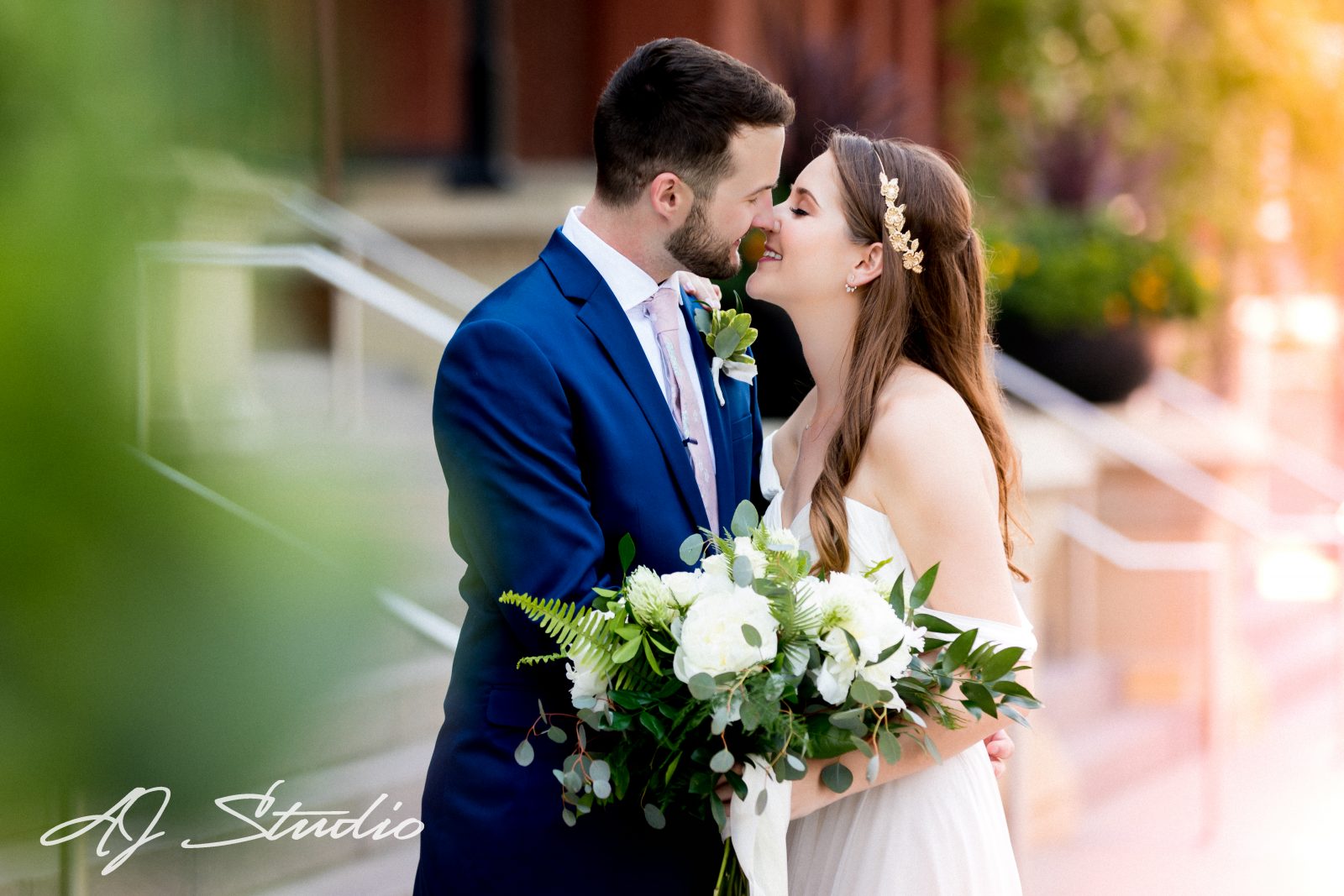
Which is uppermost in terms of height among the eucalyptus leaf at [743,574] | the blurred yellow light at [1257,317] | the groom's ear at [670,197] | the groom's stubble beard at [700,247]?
the groom's ear at [670,197]

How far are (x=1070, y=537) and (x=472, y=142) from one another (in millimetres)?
4363

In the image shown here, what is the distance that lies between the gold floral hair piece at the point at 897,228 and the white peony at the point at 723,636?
33.3 inches

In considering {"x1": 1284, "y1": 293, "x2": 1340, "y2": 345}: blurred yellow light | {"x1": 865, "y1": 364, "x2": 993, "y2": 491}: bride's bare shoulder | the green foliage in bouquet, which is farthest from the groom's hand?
{"x1": 1284, "y1": 293, "x2": 1340, "y2": 345}: blurred yellow light

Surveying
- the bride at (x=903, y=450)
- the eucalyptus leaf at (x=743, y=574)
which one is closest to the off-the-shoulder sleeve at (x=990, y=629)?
the bride at (x=903, y=450)

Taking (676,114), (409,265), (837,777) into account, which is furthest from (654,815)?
(409,265)

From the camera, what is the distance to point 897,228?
239 centimetres

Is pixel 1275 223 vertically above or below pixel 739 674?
below

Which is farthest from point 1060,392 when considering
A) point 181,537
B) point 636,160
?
point 181,537

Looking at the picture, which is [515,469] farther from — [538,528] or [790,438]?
[790,438]

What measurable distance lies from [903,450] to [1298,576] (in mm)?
7358

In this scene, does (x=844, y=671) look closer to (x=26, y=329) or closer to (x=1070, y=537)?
(x=26, y=329)

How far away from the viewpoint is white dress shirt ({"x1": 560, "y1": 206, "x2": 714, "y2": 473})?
222 centimetres

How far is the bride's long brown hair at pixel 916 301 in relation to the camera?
2393mm

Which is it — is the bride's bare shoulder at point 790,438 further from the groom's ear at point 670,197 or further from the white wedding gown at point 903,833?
the groom's ear at point 670,197
